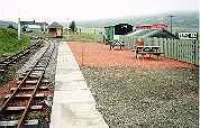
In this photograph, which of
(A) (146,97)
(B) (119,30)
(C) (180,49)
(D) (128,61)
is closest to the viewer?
(A) (146,97)

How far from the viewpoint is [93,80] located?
605 inches

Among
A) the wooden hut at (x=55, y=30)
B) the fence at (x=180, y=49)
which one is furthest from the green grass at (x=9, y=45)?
the wooden hut at (x=55, y=30)

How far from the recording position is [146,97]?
38.3ft

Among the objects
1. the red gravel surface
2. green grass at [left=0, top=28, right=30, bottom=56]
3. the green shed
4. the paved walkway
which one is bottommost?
the paved walkway

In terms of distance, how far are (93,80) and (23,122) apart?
6.93 meters

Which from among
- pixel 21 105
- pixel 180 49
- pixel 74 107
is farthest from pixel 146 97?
pixel 180 49

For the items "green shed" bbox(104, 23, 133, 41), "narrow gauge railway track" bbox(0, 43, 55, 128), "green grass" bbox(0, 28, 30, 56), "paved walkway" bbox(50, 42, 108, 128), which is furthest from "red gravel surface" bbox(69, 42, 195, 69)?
"green shed" bbox(104, 23, 133, 41)

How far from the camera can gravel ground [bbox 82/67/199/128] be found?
350 inches

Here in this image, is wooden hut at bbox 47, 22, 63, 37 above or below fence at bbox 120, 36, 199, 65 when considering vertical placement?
above

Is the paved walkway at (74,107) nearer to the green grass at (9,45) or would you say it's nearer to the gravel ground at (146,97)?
the gravel ground at (146,97)

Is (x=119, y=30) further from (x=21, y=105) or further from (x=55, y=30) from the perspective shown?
(x=21, y=105)

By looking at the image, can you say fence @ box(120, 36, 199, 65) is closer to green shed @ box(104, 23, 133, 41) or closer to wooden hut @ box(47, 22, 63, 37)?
green shed @ box(104, 23, 133, 41)

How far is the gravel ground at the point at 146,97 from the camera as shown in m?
8.89

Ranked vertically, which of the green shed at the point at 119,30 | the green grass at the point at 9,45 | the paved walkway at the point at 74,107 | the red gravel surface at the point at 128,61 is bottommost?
the paved walkway at the point at 74,107
